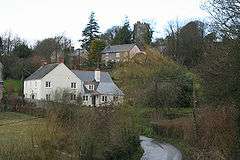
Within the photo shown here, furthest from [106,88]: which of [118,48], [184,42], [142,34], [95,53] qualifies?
[142,34]

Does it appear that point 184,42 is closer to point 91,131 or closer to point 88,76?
point 88,76

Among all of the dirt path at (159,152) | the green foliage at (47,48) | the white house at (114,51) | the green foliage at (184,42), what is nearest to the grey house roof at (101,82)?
the green foliage at (184,42)

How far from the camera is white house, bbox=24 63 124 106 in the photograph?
6225 centimetres

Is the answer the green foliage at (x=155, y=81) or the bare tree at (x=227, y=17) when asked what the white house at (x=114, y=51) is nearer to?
the green foliage at (x=155, y=81)

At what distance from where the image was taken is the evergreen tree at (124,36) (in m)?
98.0

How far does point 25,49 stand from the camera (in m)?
80.9

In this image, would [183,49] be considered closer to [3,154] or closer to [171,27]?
[171,27]

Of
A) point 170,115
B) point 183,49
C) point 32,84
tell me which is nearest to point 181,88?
point 170,115

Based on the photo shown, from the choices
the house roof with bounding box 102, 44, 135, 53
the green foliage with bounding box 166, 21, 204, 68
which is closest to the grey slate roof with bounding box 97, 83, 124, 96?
the green foliage with bounding box 166, 21, 204, 68

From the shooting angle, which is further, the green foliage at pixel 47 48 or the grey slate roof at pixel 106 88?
the green foliage at pixel 47 48

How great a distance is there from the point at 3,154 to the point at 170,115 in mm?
34098

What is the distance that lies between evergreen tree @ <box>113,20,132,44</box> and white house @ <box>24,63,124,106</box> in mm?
31358

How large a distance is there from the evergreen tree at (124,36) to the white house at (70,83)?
31.4 meters

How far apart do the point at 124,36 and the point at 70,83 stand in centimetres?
3720
